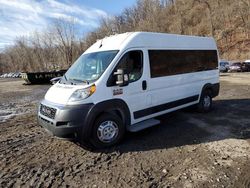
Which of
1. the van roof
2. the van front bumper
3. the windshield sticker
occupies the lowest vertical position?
the van front bumper

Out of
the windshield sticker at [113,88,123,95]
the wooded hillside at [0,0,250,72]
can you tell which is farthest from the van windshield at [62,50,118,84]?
the wooded hillside at [0,0,250,72]

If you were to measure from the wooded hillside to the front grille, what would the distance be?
43408 millimetres

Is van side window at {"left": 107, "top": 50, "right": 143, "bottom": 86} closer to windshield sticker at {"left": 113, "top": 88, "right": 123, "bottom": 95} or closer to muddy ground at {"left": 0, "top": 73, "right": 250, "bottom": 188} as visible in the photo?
windshield sticker at {"left": 113, "top": 88, "right": 123, "bottom": 95}

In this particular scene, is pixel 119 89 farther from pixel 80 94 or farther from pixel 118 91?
pixel 80 94

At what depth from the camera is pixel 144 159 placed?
5.05 m

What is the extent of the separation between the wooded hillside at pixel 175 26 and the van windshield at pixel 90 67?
139ft

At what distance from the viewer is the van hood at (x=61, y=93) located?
5293mm

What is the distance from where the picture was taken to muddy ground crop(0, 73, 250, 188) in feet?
13.9

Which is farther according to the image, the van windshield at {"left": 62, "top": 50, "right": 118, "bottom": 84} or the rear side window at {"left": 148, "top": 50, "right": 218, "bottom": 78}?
the rear side window at {"left": 148, "top": 50, "right": 218, "bottom": 78}

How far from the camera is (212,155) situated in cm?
509

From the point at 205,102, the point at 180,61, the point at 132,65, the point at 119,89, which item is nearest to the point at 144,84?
the point at 132,65

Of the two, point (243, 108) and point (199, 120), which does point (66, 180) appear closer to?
point (199, 120)

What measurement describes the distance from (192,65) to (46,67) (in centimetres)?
7320

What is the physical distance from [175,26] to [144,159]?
58.9 metres
